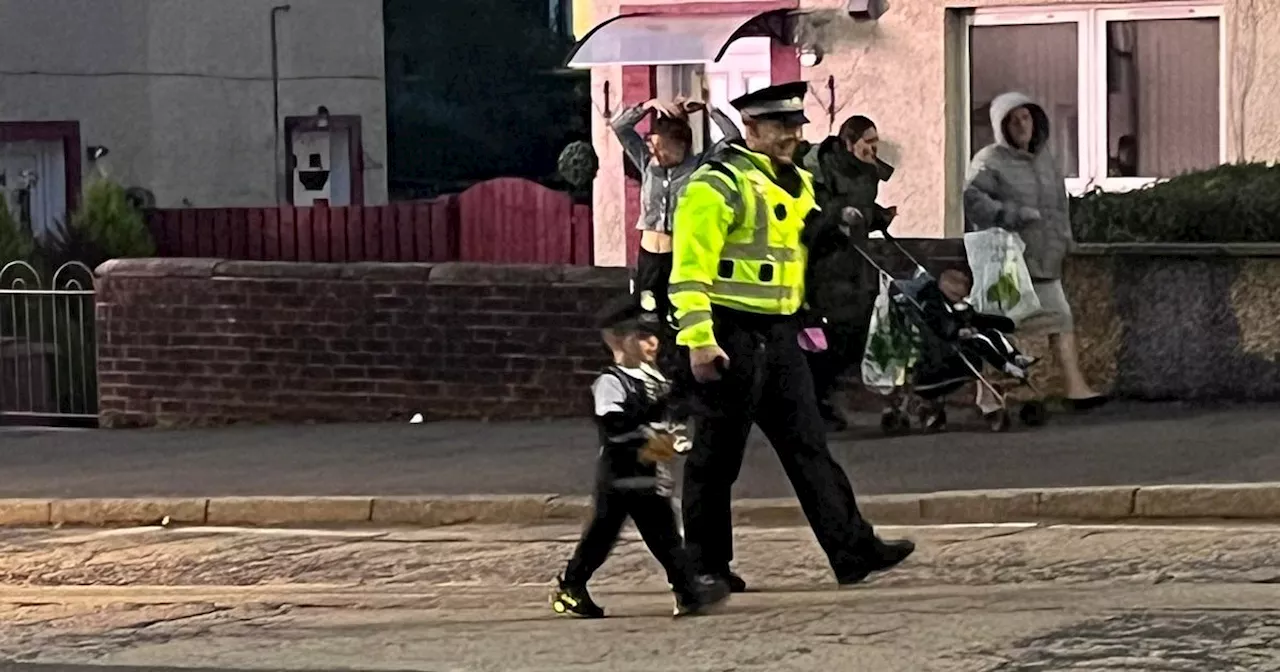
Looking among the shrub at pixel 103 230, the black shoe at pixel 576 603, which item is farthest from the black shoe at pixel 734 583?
the shrub at pixel 103 230

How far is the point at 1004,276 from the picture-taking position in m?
12.1

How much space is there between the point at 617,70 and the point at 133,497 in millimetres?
7125

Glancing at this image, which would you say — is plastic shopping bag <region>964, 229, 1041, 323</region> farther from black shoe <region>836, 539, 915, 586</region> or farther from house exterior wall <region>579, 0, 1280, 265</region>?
house exterior wall <region>579, 0, 1280, 265</region>

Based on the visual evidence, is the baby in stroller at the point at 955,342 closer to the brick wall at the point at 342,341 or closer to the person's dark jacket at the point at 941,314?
the person's dark jacket at the point at 941,314

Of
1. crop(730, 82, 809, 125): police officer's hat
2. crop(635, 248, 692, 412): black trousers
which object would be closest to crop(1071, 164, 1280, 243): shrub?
crop(635, 248, 692, 412): black trousers

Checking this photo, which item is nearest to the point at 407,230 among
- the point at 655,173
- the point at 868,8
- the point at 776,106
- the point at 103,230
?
the point at 103,230

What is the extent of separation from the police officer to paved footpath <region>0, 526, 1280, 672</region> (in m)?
0.27

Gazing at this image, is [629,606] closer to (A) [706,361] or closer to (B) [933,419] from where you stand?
(A) [706,361]

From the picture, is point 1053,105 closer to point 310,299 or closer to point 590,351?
point 590,351

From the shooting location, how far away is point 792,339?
27.1 ft

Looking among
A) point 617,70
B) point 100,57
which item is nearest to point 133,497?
point 617,70

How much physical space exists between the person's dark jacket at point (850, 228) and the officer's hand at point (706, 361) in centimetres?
383

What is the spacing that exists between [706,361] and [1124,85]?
910 centimetres

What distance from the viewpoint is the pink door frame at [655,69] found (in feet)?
55.2
